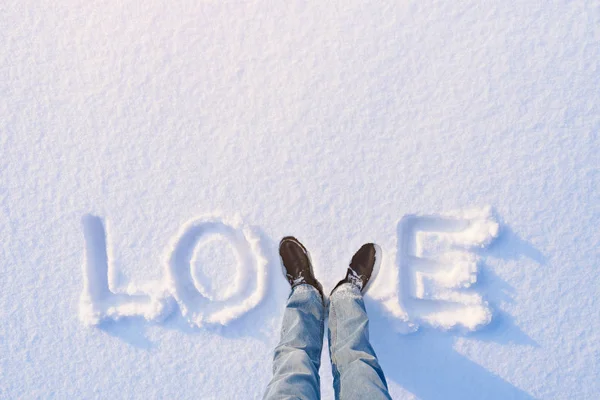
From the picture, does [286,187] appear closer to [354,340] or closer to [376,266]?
[376,266]

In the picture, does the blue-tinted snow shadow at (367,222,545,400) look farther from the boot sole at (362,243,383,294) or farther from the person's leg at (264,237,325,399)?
the person's leg at (264,237,325,399)

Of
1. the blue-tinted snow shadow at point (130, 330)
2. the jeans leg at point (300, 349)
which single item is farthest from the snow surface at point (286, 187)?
the jeans leg at point (300, 349)

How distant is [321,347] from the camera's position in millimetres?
1189

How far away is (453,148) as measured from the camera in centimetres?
129

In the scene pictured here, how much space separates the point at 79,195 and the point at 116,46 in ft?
1.60

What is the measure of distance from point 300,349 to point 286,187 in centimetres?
47

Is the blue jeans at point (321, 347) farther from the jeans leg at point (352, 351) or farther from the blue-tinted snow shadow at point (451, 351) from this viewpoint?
the blue-tinted snow shadow at point (451, 351)

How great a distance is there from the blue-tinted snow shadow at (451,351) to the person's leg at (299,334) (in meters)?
0.20

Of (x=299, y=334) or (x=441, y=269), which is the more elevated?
(x=441, y=269)

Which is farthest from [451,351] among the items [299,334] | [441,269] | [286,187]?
[286,187]

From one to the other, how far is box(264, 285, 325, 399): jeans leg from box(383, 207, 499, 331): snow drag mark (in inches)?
9.3

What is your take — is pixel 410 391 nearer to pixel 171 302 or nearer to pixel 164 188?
pixel 171 302

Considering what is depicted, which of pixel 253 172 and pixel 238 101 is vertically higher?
pixel 238 101

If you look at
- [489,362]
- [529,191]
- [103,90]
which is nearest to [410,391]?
[489,362]
